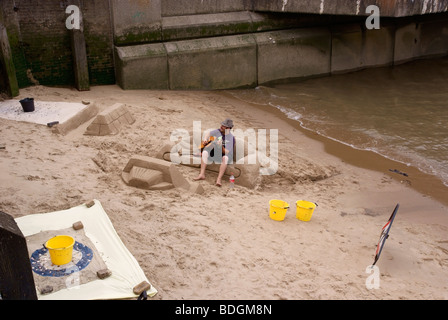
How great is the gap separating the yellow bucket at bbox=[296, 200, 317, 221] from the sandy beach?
0.33 ft

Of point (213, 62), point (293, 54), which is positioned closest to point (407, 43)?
point (293, 54)

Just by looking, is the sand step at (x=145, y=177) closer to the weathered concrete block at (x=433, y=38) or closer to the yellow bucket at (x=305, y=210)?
the yellow bucket at (x=305, y=210)

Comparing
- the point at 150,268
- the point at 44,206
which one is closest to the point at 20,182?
the point at 44,206

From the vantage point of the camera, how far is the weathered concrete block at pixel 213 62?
40.4 feet

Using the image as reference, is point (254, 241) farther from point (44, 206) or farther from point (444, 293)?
point (44, 206)

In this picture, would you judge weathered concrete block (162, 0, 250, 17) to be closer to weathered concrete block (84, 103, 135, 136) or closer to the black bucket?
weathered concrete block (84, 103, 135, 136)

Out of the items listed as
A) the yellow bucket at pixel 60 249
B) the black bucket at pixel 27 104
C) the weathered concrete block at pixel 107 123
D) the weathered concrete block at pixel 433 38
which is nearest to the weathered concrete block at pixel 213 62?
the weathered concrete block at pixel 107 123

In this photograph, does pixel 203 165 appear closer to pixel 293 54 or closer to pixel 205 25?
pixel 205 25

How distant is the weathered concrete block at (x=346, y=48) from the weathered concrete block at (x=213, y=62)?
308 cm

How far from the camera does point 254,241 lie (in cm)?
563

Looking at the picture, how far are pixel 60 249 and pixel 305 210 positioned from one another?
3318 mm

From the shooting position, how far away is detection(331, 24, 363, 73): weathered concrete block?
14.7 m

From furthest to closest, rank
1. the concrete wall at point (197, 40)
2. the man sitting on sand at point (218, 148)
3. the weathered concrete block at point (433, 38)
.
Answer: the weathered concrete block at point (433, 38) < the concrete wall at point (197, 40) < the man sitting on sand at point (218, 148)

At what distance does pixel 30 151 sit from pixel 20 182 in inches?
50.7
